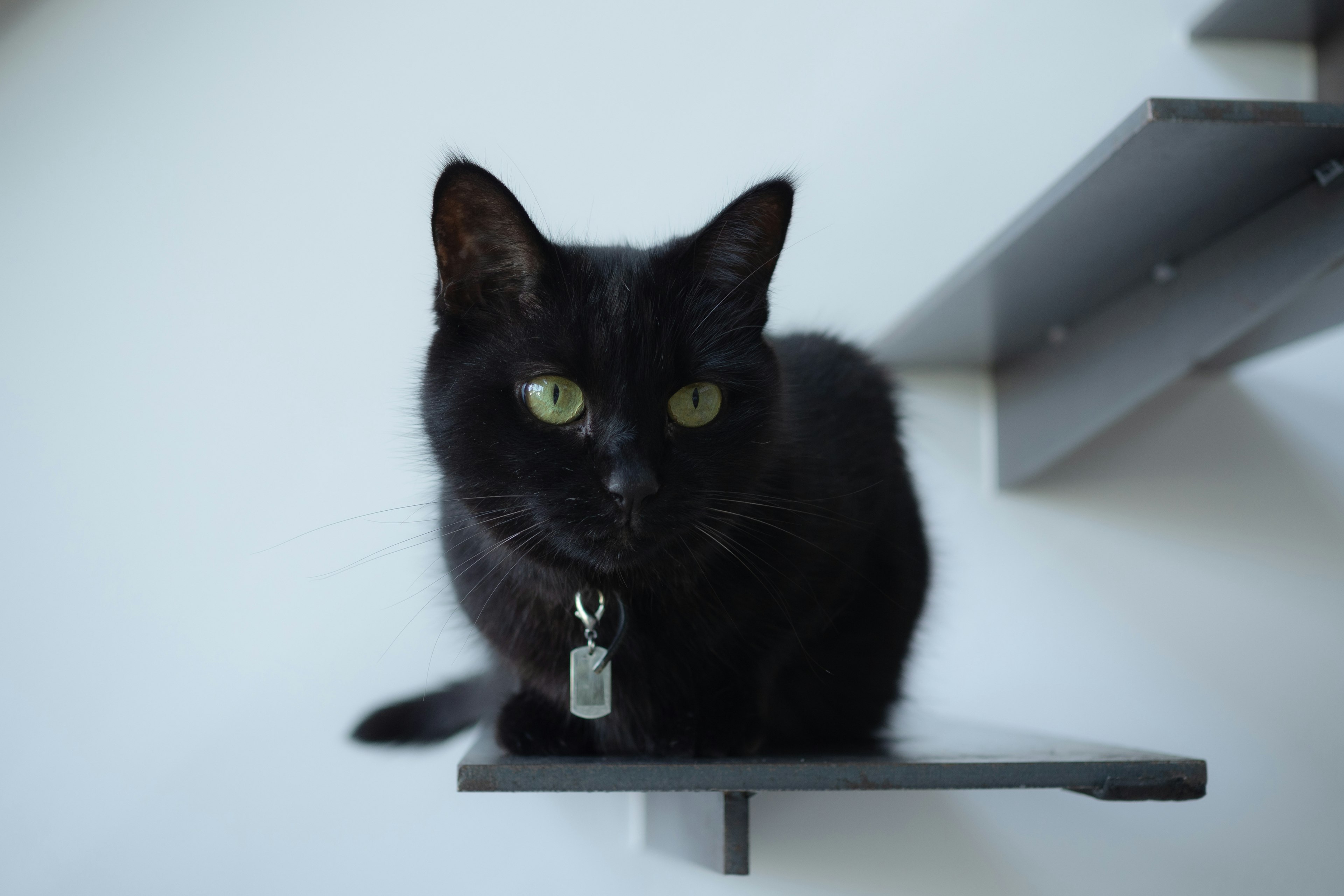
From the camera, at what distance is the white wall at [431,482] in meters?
1.29

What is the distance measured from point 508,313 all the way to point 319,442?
67 centimetres

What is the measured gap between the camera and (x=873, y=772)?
799 millimetres

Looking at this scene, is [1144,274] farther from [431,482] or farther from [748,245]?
[431,482]

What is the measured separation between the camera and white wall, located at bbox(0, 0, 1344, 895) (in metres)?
1.29

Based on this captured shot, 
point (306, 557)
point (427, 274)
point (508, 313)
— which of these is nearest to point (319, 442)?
point (306, 557)

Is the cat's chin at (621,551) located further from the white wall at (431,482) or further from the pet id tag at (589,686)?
the white wall at (431,482)

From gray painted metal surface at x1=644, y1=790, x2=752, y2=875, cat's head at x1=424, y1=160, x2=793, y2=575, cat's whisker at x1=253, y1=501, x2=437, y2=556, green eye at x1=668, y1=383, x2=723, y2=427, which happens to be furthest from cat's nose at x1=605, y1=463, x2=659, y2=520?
cat's whisker at x1=253, y1=501, x2=437, y2=556

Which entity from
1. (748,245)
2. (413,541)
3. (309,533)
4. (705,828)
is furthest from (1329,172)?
(309,533)

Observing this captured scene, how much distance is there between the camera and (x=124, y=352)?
1.34m

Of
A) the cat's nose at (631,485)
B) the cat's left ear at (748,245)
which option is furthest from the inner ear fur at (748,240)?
the cat's nose at (631,485)

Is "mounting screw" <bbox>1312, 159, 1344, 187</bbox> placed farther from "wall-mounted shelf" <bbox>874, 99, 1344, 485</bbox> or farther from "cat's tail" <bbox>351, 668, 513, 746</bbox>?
"cat's tail" <bbox>351, 668, 513, 746</bbox>

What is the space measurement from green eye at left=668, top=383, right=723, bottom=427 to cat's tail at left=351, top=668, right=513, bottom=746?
44cm

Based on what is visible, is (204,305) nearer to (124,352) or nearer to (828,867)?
(124,352)

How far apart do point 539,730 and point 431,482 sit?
1.12 ft
